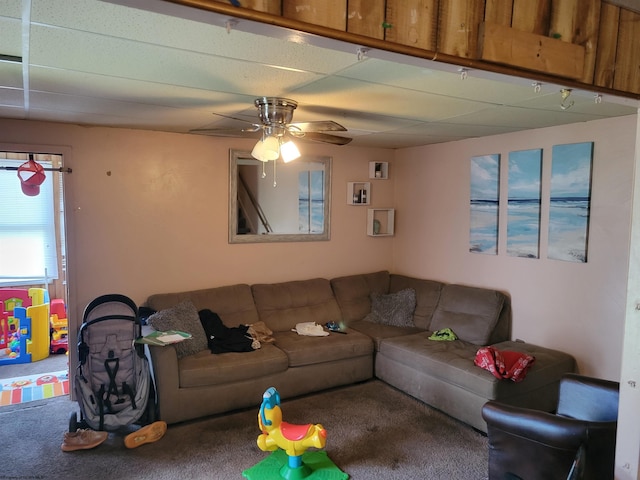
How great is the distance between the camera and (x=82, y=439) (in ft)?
9.57

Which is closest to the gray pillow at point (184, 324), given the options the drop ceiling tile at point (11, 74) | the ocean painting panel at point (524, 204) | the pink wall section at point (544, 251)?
the drop ceiling tile at point (11, 74)

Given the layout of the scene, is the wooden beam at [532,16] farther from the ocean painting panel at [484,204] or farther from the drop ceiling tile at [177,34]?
the ocean painting panel at [484,204]

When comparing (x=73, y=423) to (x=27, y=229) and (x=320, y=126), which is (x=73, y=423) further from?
(x=27, y=229)

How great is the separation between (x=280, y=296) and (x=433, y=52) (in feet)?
11.3

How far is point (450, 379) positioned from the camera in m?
3.33

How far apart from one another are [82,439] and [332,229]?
3.01m

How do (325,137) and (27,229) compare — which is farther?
(27,229)

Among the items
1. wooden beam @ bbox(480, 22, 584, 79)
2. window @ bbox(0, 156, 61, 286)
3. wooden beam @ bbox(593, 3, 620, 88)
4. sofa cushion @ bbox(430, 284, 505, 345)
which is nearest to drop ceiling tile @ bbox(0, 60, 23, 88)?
wooden beam @ bbox(480, 22, 584, 79)

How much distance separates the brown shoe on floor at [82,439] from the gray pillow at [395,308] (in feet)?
8.73

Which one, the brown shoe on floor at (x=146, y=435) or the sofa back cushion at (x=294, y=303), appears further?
the sofa back cushion at (x=294, y=303)

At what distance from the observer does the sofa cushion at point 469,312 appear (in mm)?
3820

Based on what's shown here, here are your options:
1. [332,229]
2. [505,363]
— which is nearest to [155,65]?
[505,363]

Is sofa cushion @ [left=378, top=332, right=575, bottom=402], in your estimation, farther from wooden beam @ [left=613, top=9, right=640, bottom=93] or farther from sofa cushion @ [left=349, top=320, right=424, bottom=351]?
wooden beam @ [left=613, top=9, right=640, bottom=93]

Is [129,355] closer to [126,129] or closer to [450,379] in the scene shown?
[126,129]
